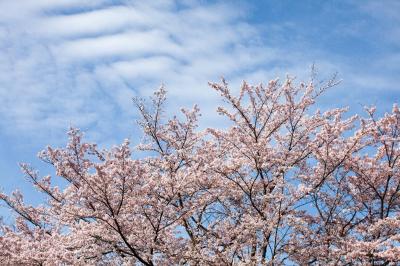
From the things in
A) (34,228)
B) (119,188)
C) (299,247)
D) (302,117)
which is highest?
(302,117)

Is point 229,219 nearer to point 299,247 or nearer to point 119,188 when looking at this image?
point 299,247

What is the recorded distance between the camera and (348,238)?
44.5ft

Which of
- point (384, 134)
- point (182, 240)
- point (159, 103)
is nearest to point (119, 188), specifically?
point (182, 240)

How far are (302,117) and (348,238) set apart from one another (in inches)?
155

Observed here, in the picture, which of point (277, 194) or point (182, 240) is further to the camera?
point (182, 240)

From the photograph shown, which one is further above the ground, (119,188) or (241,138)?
(241,138)

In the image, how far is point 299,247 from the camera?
13.7 meters

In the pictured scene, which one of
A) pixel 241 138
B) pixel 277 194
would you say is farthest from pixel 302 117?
pixel 277 194

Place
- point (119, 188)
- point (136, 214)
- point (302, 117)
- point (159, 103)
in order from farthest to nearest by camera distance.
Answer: point (159, 103) < point (302, 117) < point (136, 214) < point (119, 188)

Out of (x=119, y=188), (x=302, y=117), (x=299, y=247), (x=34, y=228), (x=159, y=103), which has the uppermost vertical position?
(x=159, y=103)

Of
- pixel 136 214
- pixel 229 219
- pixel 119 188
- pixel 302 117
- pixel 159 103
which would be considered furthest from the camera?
pixel 159 103

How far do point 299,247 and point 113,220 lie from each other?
16.9 feet

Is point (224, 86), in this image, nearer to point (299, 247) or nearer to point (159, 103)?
point (159, 103)

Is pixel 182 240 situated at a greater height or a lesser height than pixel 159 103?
lesser
